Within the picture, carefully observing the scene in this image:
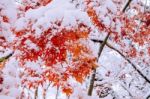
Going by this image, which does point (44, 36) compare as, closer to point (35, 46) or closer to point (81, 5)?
point (35, 46)

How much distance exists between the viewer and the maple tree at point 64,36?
5.74 metres

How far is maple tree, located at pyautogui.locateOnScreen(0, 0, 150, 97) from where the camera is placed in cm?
574

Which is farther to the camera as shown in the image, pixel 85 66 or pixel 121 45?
pixel 121 45

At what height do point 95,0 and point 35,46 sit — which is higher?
point 95,0

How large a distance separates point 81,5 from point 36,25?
1.53 metres

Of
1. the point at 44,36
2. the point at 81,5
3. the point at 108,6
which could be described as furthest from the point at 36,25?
the point at 108,6

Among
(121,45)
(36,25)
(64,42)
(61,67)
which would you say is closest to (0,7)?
(36,25)

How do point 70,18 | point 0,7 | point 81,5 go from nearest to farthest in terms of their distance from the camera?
point 70,18
point 0,7
point 81,5

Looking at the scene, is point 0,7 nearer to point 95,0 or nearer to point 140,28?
point 95,0

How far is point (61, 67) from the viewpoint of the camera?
7367 millimetres

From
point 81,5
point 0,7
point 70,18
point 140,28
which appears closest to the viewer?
point 70,18

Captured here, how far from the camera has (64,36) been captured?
5715 mm

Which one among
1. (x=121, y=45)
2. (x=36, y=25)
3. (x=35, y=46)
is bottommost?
(x=121, y=45)

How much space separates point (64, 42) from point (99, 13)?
4.90 ft
